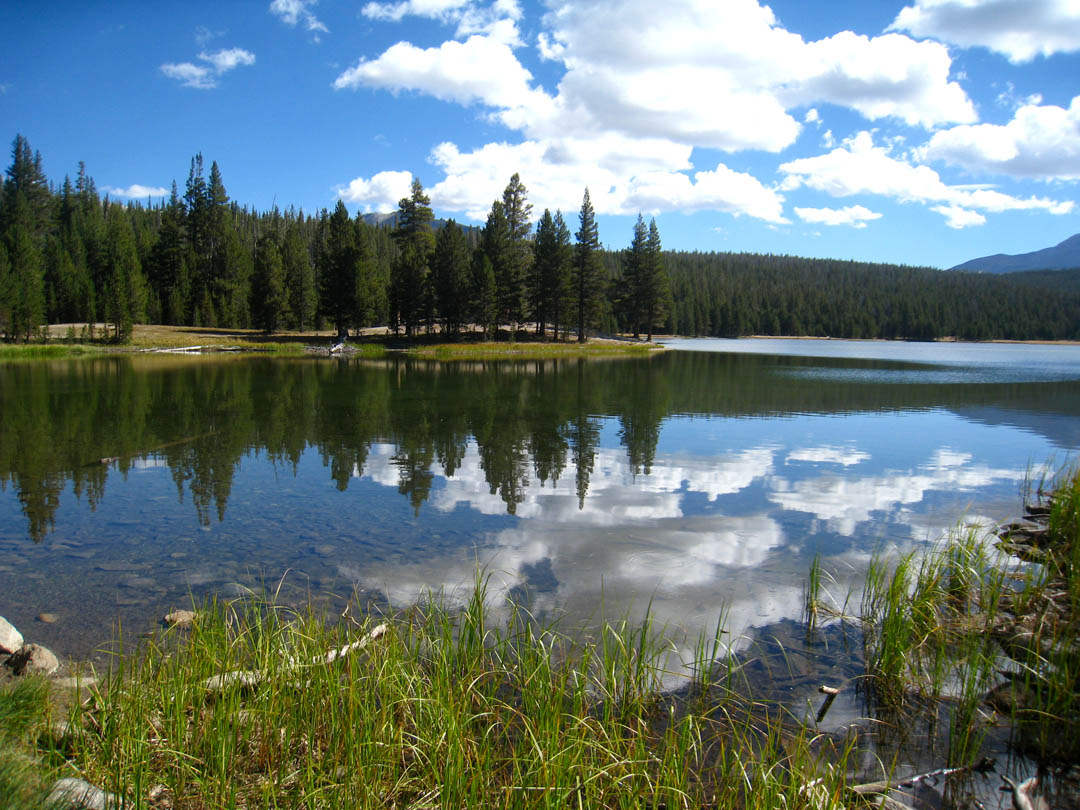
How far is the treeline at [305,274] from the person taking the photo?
69.1 metres

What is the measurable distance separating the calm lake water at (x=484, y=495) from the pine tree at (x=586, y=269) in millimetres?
49234

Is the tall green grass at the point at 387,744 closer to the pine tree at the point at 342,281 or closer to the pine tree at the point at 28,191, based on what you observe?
the pine tree at the point at 342,281

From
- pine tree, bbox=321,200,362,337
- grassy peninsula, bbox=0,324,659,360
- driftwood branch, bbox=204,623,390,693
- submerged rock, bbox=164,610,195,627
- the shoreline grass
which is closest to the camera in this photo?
driftwood branch, bbox=204,623,390,693

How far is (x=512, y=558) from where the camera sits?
934 cm

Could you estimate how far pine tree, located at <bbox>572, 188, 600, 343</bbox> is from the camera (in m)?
76.9

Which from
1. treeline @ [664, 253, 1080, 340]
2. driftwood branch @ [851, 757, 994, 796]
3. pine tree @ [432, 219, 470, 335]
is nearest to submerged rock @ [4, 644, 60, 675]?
driftwood branch @ [851, 757, 994, 796]

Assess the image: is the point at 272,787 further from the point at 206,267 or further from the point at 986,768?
the point at 206,267

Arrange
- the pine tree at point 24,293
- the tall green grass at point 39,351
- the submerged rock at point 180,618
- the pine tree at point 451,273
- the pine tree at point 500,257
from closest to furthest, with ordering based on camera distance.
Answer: the submerged rock at point 180,618, the tall green grass at point 39,351, the pine tree at point 24,293, the pine tree at point 451,273, the pine tree at point 500,257

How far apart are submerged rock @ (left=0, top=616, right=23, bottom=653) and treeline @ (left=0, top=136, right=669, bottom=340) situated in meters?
63.2

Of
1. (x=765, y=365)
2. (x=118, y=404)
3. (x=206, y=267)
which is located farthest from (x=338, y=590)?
(x=206, y=267)

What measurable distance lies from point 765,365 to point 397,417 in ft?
121

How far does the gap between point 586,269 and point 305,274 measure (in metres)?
34.2

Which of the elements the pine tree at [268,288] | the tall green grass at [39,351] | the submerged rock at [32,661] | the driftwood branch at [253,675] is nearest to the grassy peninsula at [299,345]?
the tall green grass at [39,351]

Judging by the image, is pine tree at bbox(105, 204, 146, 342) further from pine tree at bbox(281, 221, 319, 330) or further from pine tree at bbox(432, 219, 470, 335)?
pine tree at bbox(432, 219, 470, 335)
